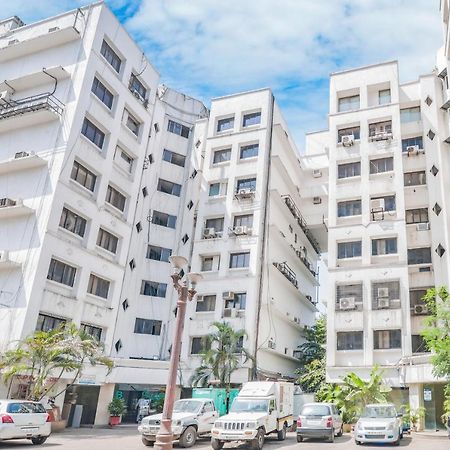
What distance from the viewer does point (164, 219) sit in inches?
1516

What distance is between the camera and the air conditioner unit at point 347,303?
99.3 ft

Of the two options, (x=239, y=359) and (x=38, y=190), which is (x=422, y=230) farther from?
(x=38, y=190)

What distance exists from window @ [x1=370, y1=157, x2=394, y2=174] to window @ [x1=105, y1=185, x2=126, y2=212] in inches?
727

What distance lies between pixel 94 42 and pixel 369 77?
21.1 metres

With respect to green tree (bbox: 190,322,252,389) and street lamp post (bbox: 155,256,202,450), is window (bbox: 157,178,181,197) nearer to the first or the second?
green tree (bbox: 190,322,252,389)

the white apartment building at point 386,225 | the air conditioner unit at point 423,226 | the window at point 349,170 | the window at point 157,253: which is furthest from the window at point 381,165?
the window at point 157,253

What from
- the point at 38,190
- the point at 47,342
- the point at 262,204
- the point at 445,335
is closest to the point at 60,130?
the point at 38,190

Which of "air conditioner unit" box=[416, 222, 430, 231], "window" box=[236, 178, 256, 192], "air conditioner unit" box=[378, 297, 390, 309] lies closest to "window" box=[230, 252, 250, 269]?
"window" box=[236, 178, 256, 192]

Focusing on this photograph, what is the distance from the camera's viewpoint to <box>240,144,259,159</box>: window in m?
36.6

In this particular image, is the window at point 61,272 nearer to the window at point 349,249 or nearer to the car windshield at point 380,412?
the car windshield at point 380,412

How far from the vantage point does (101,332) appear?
28609 millimetres

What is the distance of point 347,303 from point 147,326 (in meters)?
15.0

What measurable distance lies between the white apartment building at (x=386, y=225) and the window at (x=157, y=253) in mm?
13299

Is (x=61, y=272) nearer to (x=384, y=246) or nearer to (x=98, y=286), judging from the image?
(x=98, y=286)
